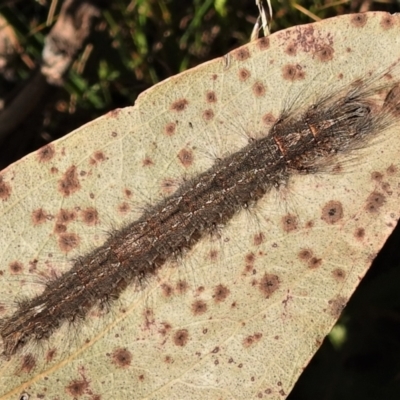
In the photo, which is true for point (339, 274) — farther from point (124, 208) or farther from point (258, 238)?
point (124, 208)

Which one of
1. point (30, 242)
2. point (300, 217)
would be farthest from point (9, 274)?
point (300, 217)

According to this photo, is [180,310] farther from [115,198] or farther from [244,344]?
[115,198]

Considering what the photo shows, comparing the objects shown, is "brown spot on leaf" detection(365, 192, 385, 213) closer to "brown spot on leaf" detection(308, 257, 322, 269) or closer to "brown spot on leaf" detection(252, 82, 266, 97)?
"brown spot on leaf" detection(308, 257, 322, 269)

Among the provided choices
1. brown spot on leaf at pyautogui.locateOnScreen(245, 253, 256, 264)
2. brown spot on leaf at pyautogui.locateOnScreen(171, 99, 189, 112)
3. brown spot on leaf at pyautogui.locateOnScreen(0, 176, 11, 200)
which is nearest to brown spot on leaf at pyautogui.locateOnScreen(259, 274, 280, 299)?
brown spot on leaf at pyautogui.locateOnScreen(245, 253, 256, 264)

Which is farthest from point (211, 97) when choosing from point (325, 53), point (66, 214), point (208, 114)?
point (66, 214)

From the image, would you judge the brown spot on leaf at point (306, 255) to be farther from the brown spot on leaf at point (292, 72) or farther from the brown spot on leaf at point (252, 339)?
the brown spot on leaf at point (292, 72)

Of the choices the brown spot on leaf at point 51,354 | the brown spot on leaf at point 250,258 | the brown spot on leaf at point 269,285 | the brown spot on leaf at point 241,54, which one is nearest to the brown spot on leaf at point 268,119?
the brown spot on leaf at point 241,54

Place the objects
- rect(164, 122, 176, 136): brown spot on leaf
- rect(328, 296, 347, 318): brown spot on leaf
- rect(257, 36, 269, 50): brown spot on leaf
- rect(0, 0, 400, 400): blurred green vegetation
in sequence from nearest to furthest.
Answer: rect(328, 296, 347, 318): brown spot on leaf < rect(257, 36, 269, 50): brown spot on leaf < rect(164, 122, 176, 136): brown spot on leaf < rect(0, 0, 400, 400): blurred green vegetation
